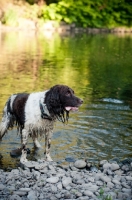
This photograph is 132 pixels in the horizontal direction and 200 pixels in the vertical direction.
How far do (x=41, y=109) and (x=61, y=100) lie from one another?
36 cm

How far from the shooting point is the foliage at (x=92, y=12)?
3759 centimetres

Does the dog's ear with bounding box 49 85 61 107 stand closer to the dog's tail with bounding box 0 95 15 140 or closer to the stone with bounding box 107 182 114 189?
the dog's tail with bounding box 0 95 15 140

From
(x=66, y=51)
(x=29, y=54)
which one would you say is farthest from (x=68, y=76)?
(x=66, y=51)

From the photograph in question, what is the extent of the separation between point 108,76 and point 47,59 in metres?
4.58

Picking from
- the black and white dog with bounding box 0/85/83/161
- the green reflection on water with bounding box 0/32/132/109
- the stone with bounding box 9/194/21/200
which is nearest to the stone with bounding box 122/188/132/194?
the stone with bounding box 9/194/21/200

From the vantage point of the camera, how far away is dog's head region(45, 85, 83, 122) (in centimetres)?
680

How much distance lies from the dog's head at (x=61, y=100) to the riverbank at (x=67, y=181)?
0.86 meters

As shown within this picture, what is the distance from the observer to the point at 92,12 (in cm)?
3991

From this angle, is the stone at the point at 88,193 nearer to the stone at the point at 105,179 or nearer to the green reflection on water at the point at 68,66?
the stone at the point at 105,179

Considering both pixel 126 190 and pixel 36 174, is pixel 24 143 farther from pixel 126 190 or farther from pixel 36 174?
pixel 126 190

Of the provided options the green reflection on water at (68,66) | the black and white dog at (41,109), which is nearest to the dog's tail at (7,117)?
the black and white dog at (41,109)

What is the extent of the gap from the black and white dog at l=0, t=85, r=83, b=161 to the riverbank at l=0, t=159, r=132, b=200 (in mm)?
548

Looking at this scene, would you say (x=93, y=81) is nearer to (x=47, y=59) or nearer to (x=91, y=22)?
(x=47, y=59)

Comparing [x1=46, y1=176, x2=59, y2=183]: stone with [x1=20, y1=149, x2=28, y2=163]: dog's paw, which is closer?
[x1=46, y1=176, x2=59, y2=183]: stone
